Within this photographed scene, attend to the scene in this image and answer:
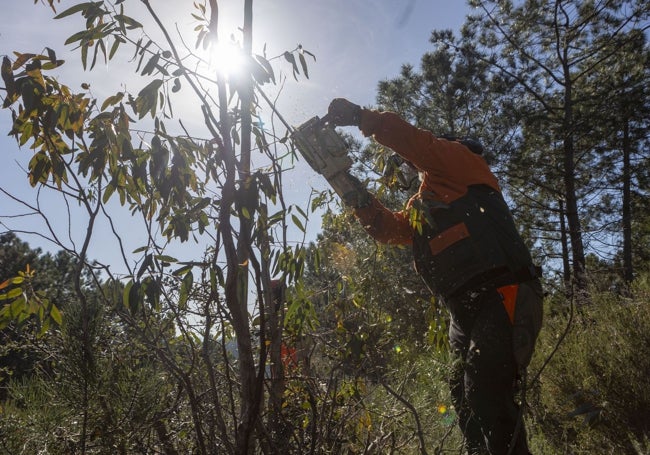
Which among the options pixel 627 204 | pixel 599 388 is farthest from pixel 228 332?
pixel 627 204

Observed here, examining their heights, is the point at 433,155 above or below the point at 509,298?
above

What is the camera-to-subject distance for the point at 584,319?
411 centimetres

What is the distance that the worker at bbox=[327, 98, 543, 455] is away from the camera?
1943 millimetres

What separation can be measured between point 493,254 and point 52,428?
170 centimetres

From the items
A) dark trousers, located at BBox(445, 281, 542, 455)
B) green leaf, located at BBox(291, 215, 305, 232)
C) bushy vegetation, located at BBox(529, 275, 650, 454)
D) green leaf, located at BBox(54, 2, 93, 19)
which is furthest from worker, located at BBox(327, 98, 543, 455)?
green leaf, located at BBox(54, 2, 93, 19)

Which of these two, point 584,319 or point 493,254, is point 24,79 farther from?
point 584,319

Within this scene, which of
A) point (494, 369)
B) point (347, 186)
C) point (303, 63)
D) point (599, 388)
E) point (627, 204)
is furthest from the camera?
point (627, 204)

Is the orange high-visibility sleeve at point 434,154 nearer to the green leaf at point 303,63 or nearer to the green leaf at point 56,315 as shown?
the green leaf at point 303,63

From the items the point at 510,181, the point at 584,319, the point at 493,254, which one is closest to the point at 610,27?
the point at 510,181

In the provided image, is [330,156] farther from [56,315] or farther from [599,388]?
[599,388]

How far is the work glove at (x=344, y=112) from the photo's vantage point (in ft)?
7.27

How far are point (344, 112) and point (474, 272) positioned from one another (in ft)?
2.95

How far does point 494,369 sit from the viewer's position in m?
1.94

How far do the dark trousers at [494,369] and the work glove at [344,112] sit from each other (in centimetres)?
91
